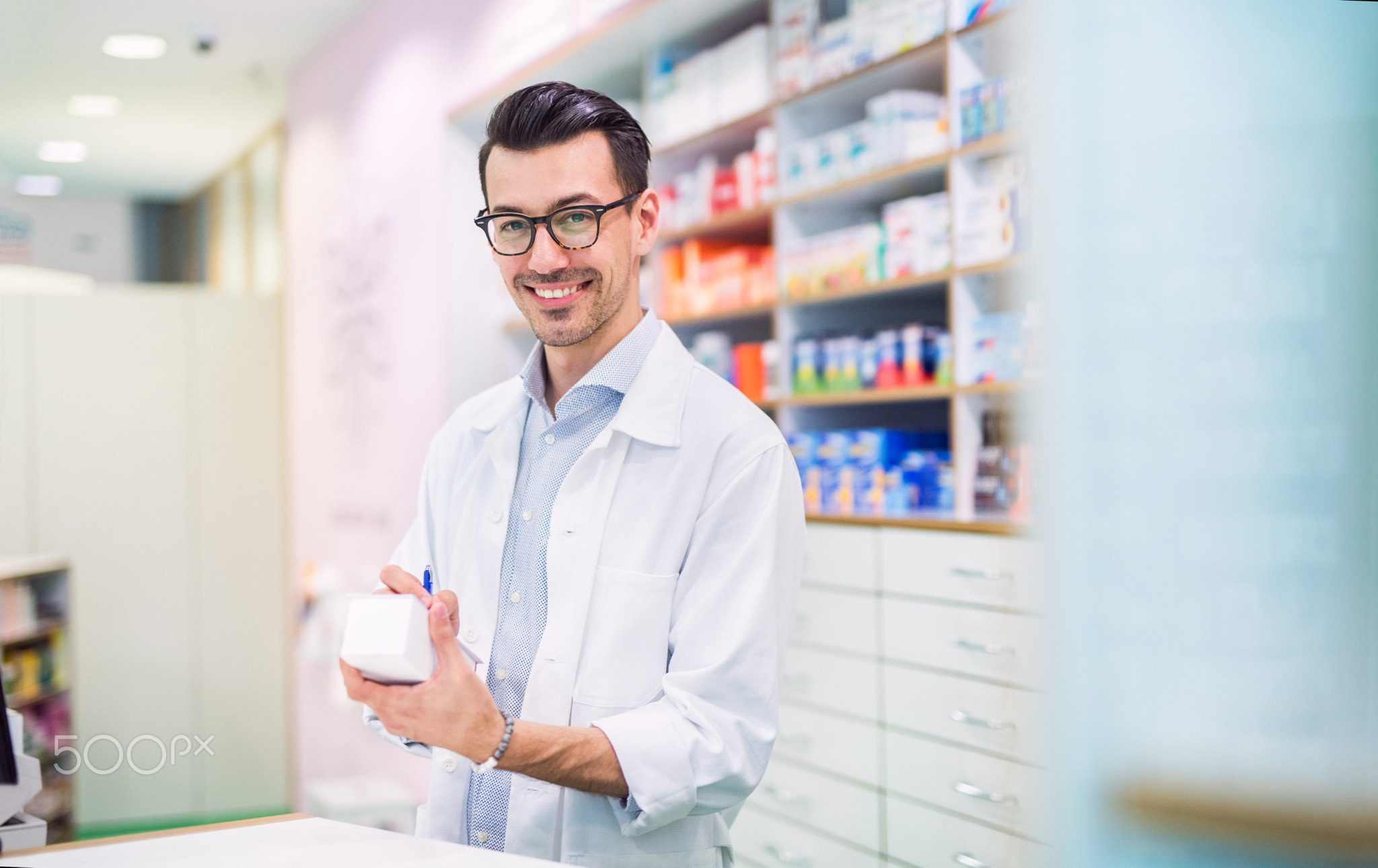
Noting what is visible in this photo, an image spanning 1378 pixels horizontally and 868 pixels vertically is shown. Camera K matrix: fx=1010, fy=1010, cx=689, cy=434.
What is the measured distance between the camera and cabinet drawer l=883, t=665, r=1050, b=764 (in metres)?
2.31

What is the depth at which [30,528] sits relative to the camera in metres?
1.59

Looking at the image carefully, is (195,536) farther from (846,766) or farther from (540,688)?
(846,766)

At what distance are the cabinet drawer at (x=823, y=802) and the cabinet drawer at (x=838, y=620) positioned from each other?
371mm

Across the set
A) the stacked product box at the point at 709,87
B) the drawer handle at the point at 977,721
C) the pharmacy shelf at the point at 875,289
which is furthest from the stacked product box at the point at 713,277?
the drawer handle at the point at 977,721

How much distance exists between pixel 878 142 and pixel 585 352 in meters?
1.59

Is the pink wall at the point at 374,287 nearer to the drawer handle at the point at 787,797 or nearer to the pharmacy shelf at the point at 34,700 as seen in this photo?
the pharmacy shelf at the point at 34,700

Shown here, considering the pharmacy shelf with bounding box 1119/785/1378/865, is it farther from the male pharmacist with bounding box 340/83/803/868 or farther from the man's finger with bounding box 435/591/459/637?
the man's finger with bounding box 435/591/459/637

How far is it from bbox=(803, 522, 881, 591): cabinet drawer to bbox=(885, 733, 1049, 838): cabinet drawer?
413mm

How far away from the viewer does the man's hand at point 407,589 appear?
3.70 ft

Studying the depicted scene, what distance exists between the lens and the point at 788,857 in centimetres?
285

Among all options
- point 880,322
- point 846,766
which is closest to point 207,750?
point 846,766

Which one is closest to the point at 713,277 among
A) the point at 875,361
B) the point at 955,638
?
the point at 875,361

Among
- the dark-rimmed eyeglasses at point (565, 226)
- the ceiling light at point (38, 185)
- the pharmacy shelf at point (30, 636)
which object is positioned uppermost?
the ceiling light at point (38, 185)

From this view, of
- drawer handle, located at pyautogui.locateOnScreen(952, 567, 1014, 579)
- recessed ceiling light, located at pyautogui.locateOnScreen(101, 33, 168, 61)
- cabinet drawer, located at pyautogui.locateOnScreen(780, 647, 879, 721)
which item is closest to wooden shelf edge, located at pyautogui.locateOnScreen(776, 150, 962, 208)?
drawer handle, located at pyautogui.locateOnScreen(952, 567, 1014, 579)
